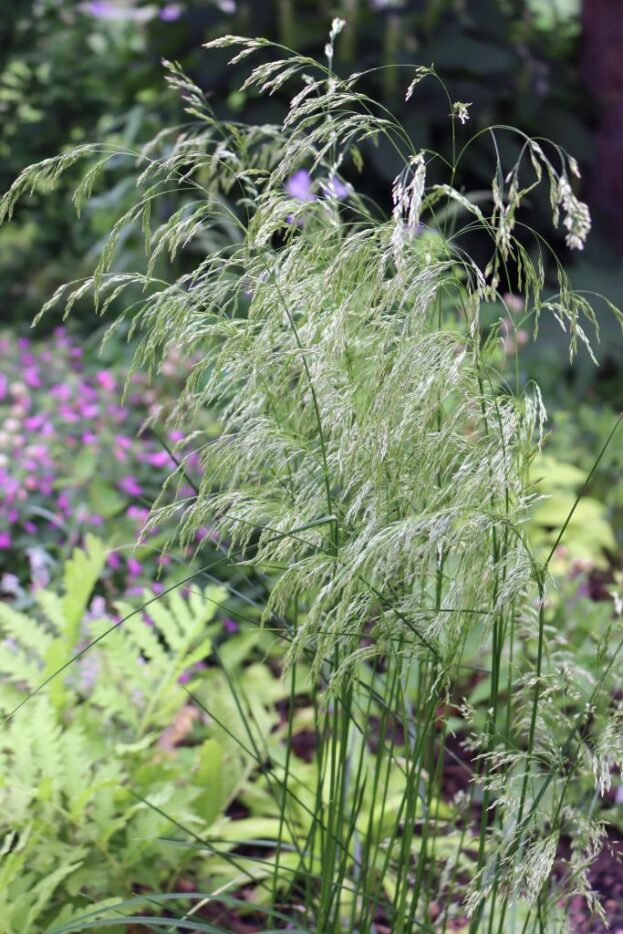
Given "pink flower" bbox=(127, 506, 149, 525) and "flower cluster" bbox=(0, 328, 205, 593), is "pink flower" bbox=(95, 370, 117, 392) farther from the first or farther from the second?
"pink flower" bbox=(127, 506, 149, 525)

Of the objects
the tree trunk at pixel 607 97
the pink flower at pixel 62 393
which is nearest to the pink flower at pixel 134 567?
the pink flower at pixel 62 393

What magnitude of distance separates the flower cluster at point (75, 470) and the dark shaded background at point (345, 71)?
36.1 inches

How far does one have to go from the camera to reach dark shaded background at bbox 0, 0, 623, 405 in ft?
15.1

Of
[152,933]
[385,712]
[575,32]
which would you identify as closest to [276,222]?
[385,712]

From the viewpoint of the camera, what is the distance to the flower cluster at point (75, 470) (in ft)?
9.49

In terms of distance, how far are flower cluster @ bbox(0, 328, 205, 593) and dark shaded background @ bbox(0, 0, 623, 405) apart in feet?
3.01

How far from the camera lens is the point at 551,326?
163 inches

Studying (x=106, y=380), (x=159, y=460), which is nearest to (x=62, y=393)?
(x=106, y=380)

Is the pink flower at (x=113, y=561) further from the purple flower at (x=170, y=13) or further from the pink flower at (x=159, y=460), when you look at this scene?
the purple flower at (x=170, y=13)

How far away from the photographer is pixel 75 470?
10.2ft

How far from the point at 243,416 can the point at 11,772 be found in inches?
33.9

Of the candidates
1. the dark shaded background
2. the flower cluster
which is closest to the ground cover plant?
the flower cluster

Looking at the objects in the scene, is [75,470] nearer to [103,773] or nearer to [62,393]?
[62,393]

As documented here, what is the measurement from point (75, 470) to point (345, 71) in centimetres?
244
